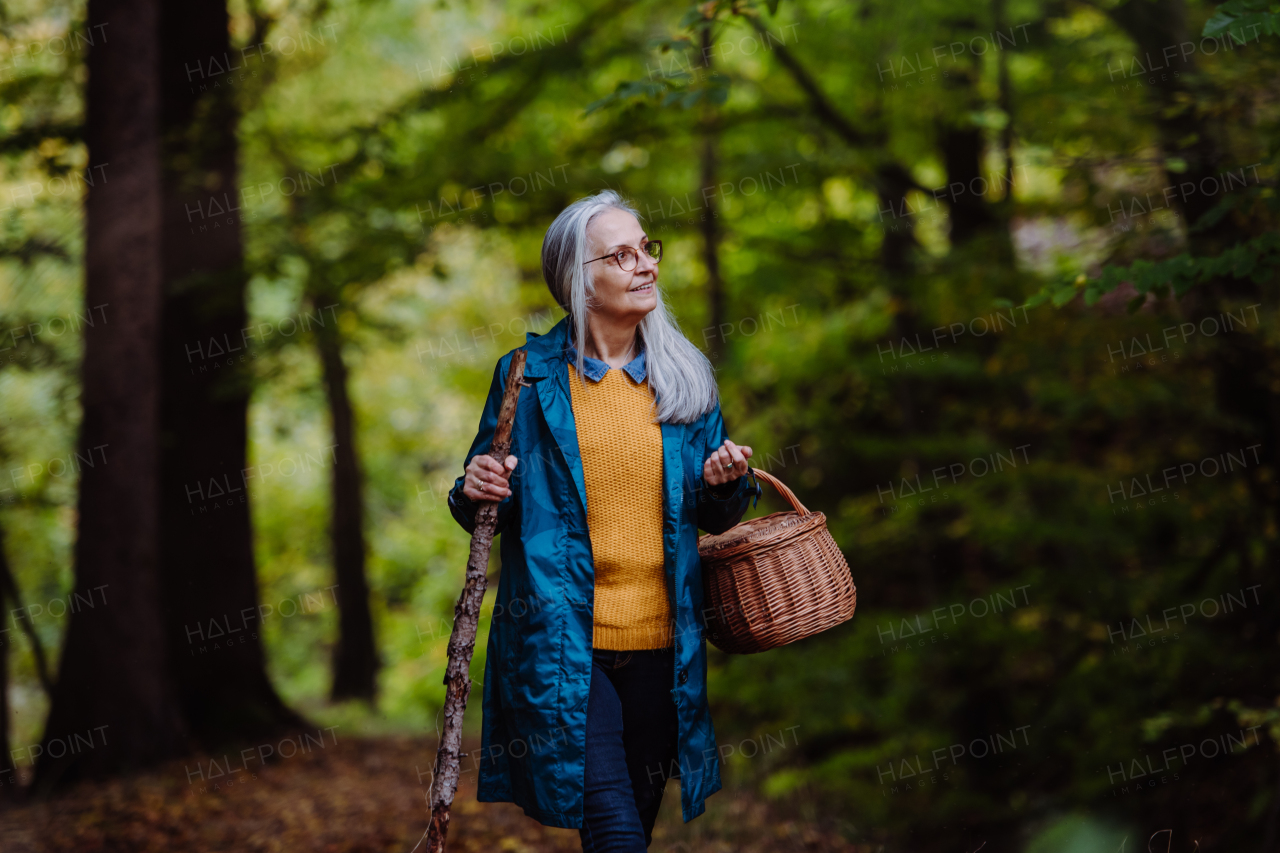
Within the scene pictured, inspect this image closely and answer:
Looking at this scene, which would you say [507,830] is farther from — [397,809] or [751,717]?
[751,717]

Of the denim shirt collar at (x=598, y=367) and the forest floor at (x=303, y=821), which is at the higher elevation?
the denim shirt collar at (x=598, y=367)

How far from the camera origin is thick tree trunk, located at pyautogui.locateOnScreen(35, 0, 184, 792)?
251 inches

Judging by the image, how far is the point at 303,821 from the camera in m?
5.58

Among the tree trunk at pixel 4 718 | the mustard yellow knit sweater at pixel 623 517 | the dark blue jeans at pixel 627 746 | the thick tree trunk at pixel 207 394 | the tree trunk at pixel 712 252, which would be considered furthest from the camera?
the tree trunk at pixel 712 252

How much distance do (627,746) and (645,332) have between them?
1.17 m

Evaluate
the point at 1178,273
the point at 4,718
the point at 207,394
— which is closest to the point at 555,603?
the point at 1178,273

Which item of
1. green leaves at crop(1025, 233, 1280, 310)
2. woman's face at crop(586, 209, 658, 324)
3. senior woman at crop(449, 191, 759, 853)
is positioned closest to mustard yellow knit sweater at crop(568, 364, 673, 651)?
senior woman at crop(449, 191, 759, 853)

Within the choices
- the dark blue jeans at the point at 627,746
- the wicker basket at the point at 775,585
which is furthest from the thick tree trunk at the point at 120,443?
the wicker basket at the point at 775,585

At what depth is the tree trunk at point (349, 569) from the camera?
13430mm

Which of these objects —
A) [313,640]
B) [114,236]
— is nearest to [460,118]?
[114,236]

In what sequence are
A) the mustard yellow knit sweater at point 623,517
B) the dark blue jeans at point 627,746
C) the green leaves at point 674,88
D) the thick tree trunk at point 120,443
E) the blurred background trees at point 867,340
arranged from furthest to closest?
1. the thick tree trunk at point 120,443
2. the blurred background trees at point 867,340
3. the green leaves at point 674,88
4. the mustard yellow knit sweater at point 623,517
5. the dark blue jeans at point 627,746

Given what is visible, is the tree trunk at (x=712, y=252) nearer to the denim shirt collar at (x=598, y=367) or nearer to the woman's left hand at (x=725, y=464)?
the denim shirt collar at (x=598, y=367)

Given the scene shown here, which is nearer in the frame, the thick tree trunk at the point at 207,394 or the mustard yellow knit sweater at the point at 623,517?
the mustard yellow knit sweater at the point at 623,517

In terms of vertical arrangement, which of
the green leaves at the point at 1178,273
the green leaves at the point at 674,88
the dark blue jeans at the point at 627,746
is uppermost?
the green leaves at the point at 674,88
